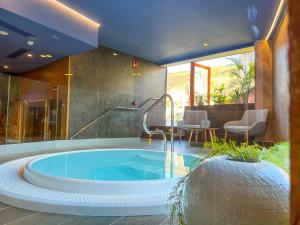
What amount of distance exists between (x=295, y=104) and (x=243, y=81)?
6.90 metres

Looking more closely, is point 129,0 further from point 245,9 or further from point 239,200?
point 239,200

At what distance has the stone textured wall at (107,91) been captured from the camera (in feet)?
20.4

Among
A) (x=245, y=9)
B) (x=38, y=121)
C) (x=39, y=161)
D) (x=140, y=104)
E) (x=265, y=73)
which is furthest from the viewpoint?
(x=140, y=104)

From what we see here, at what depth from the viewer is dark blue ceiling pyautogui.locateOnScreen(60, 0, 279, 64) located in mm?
4555

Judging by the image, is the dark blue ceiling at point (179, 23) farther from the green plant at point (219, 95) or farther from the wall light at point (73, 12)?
the green plant at point (219, 95)

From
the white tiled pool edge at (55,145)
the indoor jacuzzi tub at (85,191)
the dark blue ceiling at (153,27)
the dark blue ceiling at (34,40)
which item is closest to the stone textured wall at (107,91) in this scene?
the white tiled pool edge at (55,145)

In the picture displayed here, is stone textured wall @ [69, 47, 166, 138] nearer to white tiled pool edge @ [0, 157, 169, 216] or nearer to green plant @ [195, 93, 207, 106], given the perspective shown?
green plant @ [195, 93, 207, 106]

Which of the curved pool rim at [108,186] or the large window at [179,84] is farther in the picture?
the large window at [179,84]

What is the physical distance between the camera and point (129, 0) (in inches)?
174

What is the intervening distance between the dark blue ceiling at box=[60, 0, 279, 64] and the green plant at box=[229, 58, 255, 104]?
602mm

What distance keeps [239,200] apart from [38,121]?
5459mm

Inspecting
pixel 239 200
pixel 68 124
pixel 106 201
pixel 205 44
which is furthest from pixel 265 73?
pixel 239 200

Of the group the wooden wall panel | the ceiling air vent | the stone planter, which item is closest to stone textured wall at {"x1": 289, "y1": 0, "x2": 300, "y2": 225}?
the stone planter

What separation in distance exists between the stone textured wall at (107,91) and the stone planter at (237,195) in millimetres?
5489
